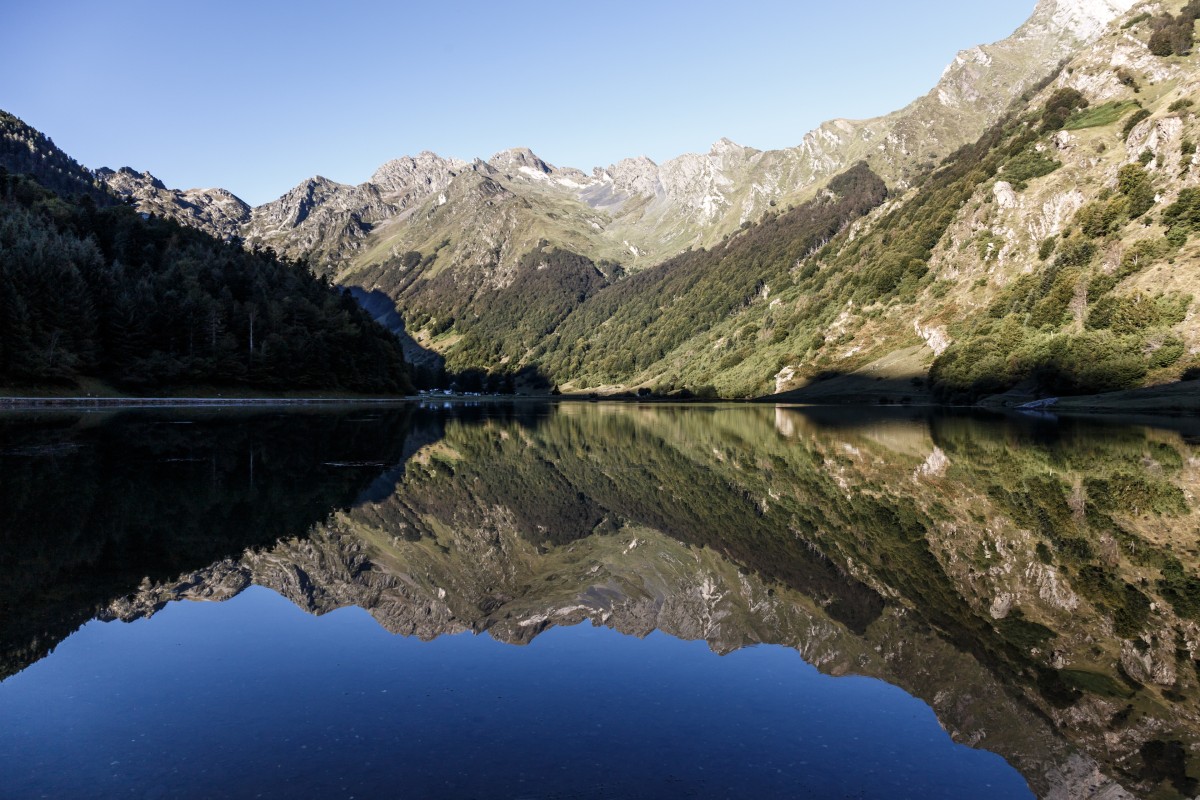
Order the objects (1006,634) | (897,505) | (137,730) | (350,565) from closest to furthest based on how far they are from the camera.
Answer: (137,730) → (1006,634) → (350,565) → (897,505)

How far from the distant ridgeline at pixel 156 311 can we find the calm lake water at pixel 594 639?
3017 inches

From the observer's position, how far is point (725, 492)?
2908 centimetres

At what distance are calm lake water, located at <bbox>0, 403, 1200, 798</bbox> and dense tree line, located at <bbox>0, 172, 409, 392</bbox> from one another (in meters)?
76.9

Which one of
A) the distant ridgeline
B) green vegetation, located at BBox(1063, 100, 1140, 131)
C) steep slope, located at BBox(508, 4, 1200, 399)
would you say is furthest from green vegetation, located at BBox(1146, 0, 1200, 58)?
the distant ridgeline

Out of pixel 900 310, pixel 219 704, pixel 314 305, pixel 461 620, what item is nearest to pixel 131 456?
pixel 461 620

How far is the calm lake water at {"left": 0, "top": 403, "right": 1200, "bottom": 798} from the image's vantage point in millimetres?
8148

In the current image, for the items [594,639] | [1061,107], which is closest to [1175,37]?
[1061,107]

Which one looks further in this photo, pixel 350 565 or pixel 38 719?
pixel 350 565

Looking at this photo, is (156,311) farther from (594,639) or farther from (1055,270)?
(1055,270)

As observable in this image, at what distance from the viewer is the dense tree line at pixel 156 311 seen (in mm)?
87312

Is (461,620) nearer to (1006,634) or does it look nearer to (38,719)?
(38,719)

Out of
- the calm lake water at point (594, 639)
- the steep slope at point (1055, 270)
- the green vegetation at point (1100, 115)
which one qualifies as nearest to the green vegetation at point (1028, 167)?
the steep slope at point (1055, 270)

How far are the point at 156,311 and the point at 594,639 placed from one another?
115 meters

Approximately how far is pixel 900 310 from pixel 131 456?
174 meters
